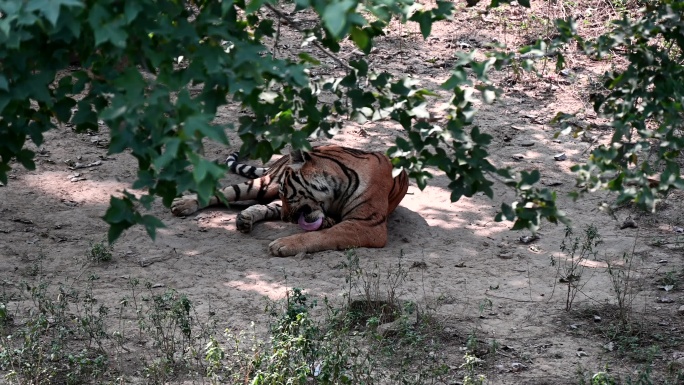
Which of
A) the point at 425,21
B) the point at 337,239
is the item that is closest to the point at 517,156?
the point at 337,239

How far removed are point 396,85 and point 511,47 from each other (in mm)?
7655

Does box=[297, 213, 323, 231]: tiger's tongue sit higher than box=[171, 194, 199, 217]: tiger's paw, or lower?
lower

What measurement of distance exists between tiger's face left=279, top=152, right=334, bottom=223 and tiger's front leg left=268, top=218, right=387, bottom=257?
46cm

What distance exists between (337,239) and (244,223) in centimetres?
84

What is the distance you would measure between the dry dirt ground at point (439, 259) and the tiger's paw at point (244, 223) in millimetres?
66

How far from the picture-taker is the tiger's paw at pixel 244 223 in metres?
7.03

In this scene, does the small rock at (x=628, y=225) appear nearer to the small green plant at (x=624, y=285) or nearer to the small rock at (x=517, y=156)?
the small green plant at (x=624, y=285)

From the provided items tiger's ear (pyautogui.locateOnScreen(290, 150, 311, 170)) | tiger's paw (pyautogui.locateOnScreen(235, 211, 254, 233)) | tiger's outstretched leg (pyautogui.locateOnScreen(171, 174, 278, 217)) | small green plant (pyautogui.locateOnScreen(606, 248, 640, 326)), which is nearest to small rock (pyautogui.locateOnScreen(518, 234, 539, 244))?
small green plant (pyautogui.locateOnScreen(606, 248, 640, 326))

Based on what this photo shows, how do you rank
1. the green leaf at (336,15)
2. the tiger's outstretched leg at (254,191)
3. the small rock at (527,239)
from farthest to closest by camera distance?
the tiger's outstretched leg at (254,191), the small rock at (527,239), the green leaf at (336,15)

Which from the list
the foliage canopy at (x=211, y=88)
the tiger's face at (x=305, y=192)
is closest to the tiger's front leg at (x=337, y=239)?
the tiger's face at (x=305, y=192)

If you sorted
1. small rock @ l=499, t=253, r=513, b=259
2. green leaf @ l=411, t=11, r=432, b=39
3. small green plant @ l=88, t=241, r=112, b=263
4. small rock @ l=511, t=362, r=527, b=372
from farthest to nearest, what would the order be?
small rock @ l=499, t=253, r=513, b=259 → small green plant @ l=88, t=241, r=112, b=263 → small rock @ l=511, t=362, r=527, b=372 → green leaf @ l=411, t=11, r=432, b=39

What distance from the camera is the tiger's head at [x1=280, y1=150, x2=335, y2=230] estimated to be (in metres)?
7.32

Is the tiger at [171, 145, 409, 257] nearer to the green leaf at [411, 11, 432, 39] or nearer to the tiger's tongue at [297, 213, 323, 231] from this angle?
the tiger's tongue at [297, 213, 323, 231]

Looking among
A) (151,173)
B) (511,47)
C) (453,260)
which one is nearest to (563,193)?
(453,260)
